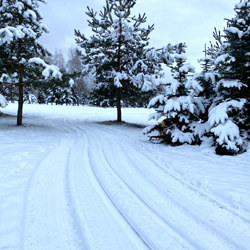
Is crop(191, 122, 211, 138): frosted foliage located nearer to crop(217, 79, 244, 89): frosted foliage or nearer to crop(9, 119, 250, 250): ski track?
crop(217, 79, 244, 89): frosted foliage

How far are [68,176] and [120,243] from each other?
2758 millimetres

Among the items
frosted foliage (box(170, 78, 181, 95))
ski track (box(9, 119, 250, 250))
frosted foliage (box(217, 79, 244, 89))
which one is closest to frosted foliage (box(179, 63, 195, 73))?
frosted foliage (box(170, 78, 181, 95))

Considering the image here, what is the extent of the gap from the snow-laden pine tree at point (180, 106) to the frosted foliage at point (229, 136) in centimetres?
143

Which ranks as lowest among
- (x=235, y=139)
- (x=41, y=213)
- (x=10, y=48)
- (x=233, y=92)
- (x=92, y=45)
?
(x=41, y=213)

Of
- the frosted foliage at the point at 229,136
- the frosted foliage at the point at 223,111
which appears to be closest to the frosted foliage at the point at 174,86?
the frosted foliage at the point at 223,111

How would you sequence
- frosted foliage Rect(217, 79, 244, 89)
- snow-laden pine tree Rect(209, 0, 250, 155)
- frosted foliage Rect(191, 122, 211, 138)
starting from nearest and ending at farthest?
snow-laden pine tree Rect(209, 0, 250, 155), frosted foliage Rect(217, 79, 244, 89), frosted foliage Rect(191, 122, 211, 138)

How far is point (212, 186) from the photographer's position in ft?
15.7

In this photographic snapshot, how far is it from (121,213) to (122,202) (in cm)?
40

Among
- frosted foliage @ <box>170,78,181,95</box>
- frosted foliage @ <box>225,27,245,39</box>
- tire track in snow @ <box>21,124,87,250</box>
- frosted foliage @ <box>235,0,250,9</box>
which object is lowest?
tire track in snow @ <box>21,124,87,250</box>

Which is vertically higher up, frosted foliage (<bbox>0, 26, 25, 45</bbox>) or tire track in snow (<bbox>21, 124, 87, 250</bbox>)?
frosted foliage (<bbox>0, 26, 25, 45</bbox>)

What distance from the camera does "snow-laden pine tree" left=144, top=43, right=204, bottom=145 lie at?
876 centimetres

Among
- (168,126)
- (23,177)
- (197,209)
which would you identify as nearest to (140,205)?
(197,209)

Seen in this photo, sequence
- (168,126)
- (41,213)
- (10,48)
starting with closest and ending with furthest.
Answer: (41,213), (168,126), (10,48)

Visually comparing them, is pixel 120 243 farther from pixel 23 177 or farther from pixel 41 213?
pixel 23 177
